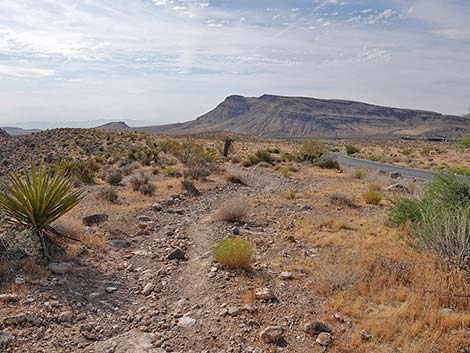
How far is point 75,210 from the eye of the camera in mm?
11039

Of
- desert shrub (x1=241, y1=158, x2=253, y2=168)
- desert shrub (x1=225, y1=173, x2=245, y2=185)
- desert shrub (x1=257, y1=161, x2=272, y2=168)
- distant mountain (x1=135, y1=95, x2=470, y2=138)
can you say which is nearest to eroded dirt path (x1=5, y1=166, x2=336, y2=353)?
desert shrub (x1=225, y1=173, x2=245, y2=185)

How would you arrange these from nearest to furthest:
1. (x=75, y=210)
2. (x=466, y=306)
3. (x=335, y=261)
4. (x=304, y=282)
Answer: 1. (x=466, y=306)
2. (x=304, y=282)
3. (x=335, y=261)
4. (x=75, y=210)

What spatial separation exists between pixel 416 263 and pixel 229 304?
10.1 feet

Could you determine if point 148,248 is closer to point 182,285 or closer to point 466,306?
point 182,285

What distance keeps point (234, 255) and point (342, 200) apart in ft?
23.9

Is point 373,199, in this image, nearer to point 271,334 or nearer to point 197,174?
point 197,174

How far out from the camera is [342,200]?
1270cm

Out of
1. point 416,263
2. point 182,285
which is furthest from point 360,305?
point 182,285

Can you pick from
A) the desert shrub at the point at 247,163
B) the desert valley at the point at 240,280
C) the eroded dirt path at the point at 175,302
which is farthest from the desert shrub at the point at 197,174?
the eroded dirt path at the point at 175,302

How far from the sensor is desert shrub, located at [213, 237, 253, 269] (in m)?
6.35

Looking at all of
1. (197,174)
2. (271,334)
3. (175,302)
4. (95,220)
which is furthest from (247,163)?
(271,334)

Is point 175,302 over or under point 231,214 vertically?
under

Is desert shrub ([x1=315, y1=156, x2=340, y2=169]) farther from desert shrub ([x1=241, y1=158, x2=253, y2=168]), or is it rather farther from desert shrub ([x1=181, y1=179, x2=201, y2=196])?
desert shrub ([x1=181, y1=179, x2=201, y2=196])

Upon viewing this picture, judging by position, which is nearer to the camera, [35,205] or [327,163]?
[35,205]
